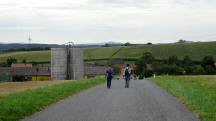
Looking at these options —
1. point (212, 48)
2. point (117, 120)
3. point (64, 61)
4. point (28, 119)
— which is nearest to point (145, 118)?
point (117, 120)

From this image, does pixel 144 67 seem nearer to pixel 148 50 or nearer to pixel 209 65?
pixel 209 65

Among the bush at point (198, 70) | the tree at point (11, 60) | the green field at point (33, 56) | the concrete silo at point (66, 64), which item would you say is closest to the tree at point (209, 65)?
the bush at point (198, 70)

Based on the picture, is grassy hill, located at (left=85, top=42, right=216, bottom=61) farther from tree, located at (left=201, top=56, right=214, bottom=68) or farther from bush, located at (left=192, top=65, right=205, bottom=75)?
bush, located at (left=192, top=65, right=205, bottom=75)

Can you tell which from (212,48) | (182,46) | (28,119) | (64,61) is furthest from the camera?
(182,46)

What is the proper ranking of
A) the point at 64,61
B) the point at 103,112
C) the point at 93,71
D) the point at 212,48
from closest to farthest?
the point at 103,112, the point at 64,61, the point at 93,71, the point at 212,48

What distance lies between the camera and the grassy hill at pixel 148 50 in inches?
5787

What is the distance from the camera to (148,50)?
159 m

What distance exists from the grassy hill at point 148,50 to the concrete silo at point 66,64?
5732 cm

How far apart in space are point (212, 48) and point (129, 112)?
442 feet

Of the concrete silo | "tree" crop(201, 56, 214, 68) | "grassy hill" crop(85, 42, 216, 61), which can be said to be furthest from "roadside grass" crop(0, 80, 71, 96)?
"grassy hill" crop(85, 42, 216, 61)

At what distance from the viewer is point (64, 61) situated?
85.9m

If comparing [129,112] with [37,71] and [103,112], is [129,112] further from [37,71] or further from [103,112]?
[37,71]

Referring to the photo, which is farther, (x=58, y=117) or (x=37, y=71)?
(x=37, y=71)

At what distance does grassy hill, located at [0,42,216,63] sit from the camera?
147000 mm
